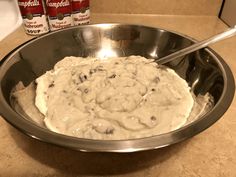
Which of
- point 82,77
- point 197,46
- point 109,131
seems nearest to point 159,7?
point 197,46

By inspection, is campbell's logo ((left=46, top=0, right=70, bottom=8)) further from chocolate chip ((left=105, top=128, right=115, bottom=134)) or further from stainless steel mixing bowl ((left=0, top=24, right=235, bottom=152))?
chocolate chip ((left=105, top=128, right=115, bottom=134))

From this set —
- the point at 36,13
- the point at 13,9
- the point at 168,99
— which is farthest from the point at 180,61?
the point at 13,9

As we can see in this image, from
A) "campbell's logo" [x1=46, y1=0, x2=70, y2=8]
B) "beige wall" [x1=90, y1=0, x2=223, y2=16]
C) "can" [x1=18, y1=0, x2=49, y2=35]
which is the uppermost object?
"campbell's logo" [x1=46, y1=0, x2=70, y2=8]

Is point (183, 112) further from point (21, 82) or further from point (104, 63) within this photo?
point (21, 82)

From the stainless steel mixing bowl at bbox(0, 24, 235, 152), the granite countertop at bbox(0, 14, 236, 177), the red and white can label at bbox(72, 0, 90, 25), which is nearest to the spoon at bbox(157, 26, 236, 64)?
the stainless steel mixing bowl at bbox(0, 24, 235, 152)

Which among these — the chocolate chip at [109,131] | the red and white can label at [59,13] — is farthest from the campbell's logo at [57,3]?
the chocolate chip at [109,131]

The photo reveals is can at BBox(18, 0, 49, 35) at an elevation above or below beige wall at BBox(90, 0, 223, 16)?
above

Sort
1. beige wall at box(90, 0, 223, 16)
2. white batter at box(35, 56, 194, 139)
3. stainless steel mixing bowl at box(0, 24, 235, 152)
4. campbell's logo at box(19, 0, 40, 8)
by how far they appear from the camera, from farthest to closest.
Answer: beige wall at box(90, 0, 223, 16) → campbell's logo at box(19, 0, 40, 8) → white batter at box(35, 56, 194, 139) → stainless steel mixing bowl at box(0, 24, 235, 152)
